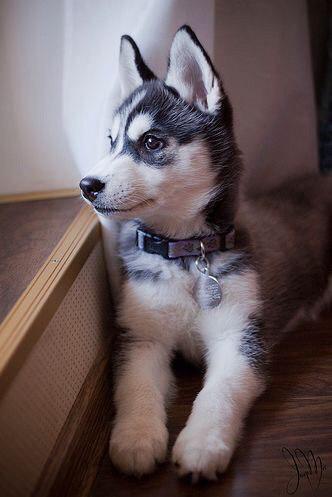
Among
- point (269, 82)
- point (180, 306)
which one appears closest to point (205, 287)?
point (180, 306)

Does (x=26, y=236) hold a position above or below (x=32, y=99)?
below

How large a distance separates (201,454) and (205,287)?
0.48 m

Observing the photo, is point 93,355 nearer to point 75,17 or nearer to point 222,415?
point 222,415

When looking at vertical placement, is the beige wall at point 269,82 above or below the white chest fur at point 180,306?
above

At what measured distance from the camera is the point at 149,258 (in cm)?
154

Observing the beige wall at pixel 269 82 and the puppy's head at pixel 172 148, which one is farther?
the beige wall at pixel 269 82

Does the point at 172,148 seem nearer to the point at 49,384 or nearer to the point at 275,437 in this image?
the point at 49,384

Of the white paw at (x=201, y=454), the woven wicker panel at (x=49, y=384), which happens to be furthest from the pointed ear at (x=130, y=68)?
the white paw at (x=201, y=454)

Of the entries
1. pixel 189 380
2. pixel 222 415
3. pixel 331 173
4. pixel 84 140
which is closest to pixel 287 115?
pixel 331 173

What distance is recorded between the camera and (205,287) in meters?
1.47

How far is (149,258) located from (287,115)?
112cm

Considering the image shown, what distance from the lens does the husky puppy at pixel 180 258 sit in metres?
1.30

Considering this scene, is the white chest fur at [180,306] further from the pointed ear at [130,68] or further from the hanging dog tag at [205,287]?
the pointed ear at [130,68]

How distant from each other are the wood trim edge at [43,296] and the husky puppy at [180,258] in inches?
6.0
